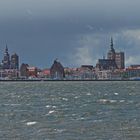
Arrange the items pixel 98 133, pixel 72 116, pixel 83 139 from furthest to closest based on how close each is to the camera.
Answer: pixel 72 116
pixel 98 133
pixel 83 139

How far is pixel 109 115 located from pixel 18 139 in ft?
63.4

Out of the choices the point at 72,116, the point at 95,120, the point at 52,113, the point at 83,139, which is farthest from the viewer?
the point at 52,113

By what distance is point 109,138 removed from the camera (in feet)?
129

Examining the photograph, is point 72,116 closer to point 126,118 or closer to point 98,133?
point 126,118

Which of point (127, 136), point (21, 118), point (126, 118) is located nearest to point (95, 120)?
point (126, 118)

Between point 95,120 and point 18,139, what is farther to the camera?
point 95,120

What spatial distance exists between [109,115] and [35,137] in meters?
18.1

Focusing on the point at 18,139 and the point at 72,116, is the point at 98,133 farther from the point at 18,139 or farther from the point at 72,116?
the point at 72,116

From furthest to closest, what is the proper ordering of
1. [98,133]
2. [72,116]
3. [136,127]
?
[72,116] < [136,127] < [98,133]

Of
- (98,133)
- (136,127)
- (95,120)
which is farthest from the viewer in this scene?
(95,120)

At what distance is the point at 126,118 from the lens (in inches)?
2132

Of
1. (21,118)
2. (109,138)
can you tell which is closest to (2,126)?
(21,118)

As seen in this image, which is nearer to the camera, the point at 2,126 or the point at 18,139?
the point at 18,139

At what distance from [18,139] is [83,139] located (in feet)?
13.5
